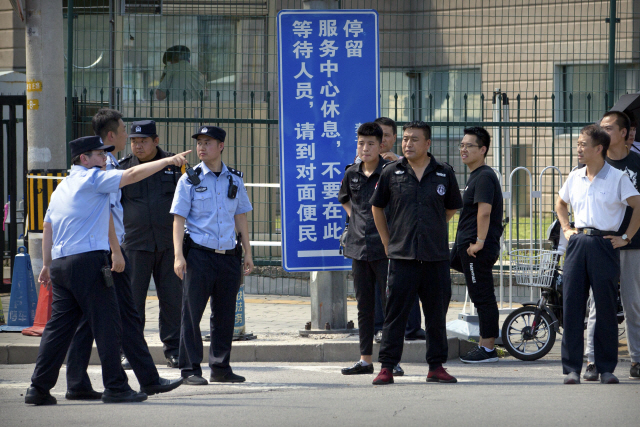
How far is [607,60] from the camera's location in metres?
10.5

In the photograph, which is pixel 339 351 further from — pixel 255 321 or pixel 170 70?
pixel 170 70

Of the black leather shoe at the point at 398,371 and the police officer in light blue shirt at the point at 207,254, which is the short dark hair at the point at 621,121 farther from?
the police officer in light blue shirt at the point at 207,254

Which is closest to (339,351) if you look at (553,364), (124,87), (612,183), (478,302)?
(478,302)

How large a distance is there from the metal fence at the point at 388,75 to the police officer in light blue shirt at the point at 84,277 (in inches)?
169

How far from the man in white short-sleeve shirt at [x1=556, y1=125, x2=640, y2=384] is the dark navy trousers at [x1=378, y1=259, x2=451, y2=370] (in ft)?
3.03

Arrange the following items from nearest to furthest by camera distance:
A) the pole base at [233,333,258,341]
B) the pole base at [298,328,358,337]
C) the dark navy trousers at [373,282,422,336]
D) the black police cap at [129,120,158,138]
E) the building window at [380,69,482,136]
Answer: the black police cap at [129,120,158,138], the dark navy trousers at [373,282,422,336], the pole base at [233,333,258,341], the pole base at [298,328,358,337], the building window at [380,69,482,136]

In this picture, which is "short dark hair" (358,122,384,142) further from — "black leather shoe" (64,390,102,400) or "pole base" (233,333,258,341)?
"black leather shoe" (64,390,102,400)

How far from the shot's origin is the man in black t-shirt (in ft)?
23.0

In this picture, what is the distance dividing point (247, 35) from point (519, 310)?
537 centimetres

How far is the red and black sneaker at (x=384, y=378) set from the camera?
6078 mm

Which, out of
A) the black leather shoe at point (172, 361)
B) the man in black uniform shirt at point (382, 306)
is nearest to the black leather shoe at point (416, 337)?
the man in black uniform shirt at point (382, 306)

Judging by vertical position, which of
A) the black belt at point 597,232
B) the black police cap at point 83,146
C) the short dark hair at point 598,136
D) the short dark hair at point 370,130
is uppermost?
the short dark hair at point 370,130

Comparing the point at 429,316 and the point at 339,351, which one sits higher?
the point at 429,316

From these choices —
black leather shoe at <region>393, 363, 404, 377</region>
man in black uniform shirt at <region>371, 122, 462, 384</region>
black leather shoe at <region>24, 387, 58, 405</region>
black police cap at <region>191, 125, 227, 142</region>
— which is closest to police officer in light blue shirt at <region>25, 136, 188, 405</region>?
black leather shoe at <region>24, 387, 58, 405</region>
